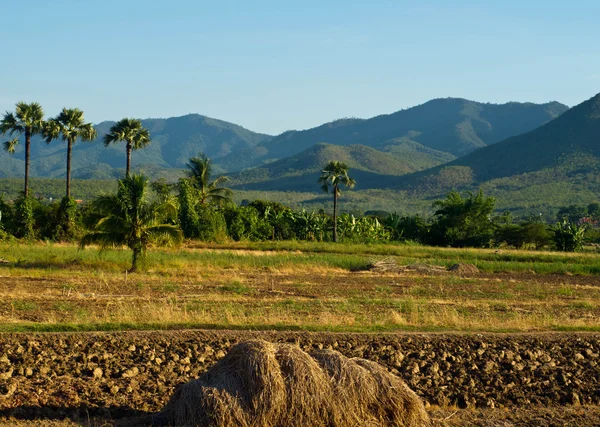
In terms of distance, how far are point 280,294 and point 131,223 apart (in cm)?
916

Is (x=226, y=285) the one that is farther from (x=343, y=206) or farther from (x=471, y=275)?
(x=343, y=206)

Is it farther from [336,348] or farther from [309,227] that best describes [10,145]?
[336,348]

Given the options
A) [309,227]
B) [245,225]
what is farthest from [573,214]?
[245,225]

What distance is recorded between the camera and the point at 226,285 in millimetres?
28062

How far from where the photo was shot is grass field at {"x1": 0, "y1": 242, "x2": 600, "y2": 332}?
17.9 m

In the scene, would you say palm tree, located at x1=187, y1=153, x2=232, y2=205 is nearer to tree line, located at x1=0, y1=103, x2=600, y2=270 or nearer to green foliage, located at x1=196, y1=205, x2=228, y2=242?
tree line, located at x1=0, y1=103, x2=600, y2=270

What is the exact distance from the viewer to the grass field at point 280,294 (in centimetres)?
1791

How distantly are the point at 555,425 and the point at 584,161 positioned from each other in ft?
620

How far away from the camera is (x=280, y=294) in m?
26.0

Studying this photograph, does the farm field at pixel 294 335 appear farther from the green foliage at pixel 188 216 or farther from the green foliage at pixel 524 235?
the green foliage at pixel 524 235

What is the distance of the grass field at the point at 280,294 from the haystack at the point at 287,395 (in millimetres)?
6086

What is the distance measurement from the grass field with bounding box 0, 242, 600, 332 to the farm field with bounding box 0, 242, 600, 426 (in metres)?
0.09

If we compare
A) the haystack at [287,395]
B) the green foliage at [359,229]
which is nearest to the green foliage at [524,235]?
the green foliage at [359,229]

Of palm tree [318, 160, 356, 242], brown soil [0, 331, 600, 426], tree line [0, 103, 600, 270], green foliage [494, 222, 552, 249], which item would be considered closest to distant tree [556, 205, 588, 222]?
tree line [0, 103, 600, 270]
